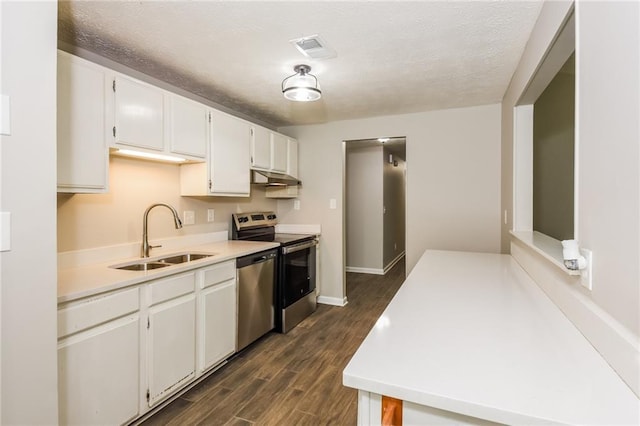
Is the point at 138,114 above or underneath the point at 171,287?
above

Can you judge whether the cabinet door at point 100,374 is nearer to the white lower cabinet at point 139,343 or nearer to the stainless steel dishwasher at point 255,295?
the white lower cabinet at point 139,343

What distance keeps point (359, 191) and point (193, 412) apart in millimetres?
4432

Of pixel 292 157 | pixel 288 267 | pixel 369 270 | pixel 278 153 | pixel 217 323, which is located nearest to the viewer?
pixel 217 323

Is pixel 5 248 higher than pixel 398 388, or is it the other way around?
pixel 5 248

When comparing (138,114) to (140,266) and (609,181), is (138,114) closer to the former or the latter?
(140,266)

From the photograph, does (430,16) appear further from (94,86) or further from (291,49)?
(94,86)

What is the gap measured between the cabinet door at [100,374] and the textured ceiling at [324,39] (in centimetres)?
163

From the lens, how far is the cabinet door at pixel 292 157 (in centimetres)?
389

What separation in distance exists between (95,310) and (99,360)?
10.3 inches

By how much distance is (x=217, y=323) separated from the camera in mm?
2389

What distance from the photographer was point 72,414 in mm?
1500

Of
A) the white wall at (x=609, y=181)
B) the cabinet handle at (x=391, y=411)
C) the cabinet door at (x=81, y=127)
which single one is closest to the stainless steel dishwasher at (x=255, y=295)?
the cabinet door at (x=81, y=127)

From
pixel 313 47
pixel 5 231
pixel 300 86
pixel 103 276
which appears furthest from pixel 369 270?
pixel 5 231

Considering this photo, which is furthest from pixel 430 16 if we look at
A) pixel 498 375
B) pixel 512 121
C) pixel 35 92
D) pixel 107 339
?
pixel 107 339
